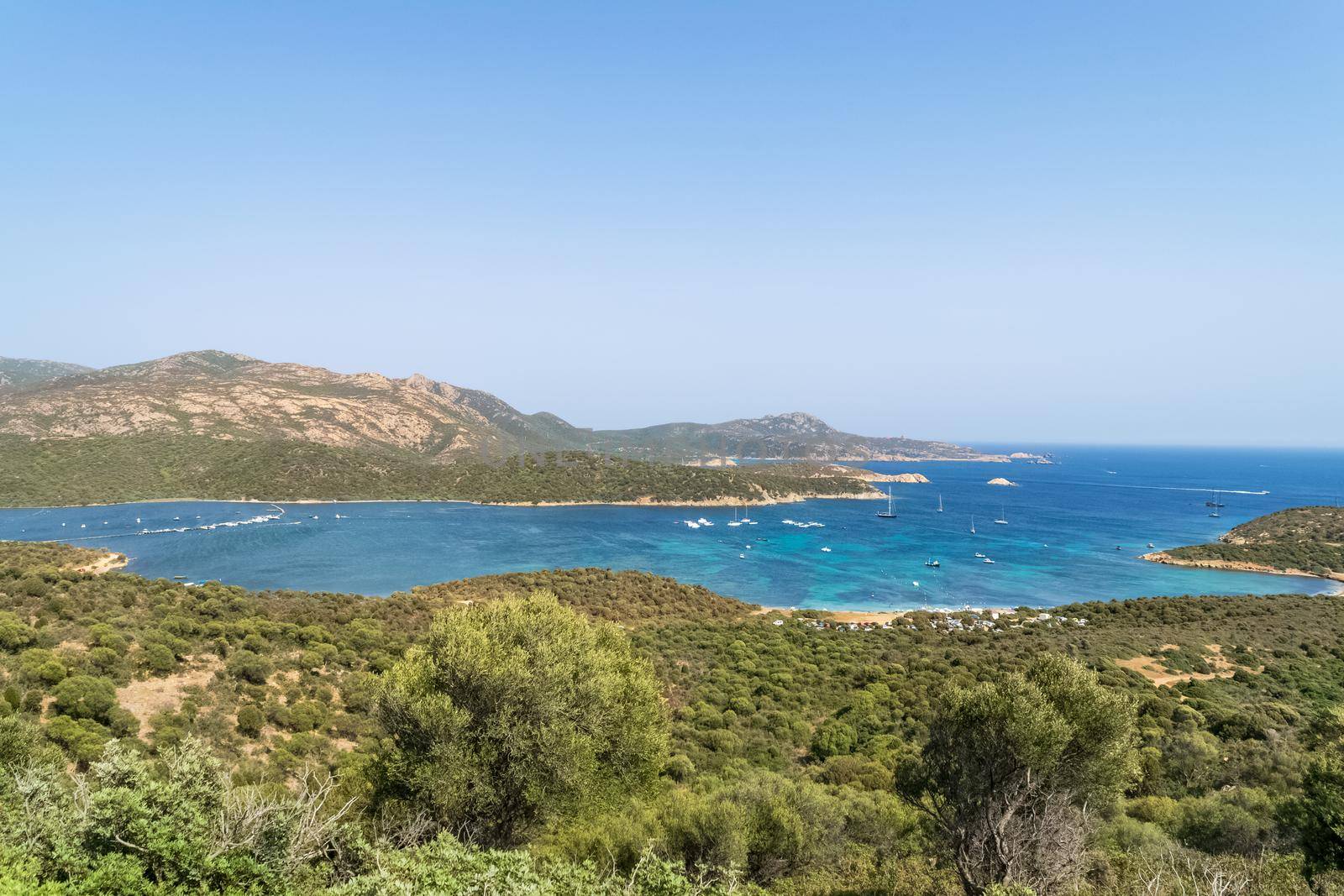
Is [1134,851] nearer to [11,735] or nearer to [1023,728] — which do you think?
[1023,728]

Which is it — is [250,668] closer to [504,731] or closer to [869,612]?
[504,731]

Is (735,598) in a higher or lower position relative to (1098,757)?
Answer: lower

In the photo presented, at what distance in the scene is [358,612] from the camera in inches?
1189

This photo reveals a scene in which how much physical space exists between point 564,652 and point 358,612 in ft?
78.2

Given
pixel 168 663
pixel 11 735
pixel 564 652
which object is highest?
→ pixel 564 652

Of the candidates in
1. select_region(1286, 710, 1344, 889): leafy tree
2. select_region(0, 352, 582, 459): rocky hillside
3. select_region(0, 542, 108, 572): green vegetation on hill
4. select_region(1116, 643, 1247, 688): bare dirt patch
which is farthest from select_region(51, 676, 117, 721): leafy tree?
select_region(0, 352, 582, 459): rocky hillside

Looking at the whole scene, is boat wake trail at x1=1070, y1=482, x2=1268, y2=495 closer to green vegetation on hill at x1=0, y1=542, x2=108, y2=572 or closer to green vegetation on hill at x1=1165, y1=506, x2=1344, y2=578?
green vegetation on hill at x1=1165, y1=506, x2=1344, y2=578

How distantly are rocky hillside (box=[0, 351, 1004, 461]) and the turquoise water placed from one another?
99.0 feet

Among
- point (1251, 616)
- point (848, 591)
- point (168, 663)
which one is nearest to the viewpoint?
point (168, 663)

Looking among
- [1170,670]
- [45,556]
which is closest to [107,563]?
[45,556]

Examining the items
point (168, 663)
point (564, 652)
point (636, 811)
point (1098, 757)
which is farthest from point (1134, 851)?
point (168, 663)

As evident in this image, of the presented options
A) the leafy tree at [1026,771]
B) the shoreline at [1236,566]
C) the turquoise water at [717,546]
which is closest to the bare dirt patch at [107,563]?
the turquoise water at [717,546]

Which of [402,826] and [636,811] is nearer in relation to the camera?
[402,826]

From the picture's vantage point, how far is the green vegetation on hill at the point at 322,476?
8881 cm
